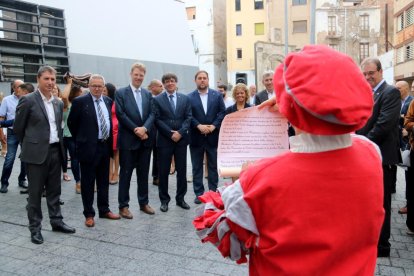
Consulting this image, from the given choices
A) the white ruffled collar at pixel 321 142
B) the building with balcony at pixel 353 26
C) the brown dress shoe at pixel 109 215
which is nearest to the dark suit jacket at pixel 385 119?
the white ruffled collar at pixel 321 142

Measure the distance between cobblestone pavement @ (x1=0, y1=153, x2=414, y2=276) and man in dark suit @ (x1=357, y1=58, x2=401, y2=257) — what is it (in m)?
0.68

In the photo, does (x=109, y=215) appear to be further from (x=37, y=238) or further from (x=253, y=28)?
(x=253, y=28)

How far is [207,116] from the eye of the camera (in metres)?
6.46

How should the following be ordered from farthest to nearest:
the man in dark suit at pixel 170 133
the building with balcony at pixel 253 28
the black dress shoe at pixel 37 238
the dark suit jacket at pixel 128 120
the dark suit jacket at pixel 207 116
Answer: the building with balcony at pixel 253 28 < the dark suit jacket at pixel 207 116 < the man in dark suit at pixel 170 133 < the dark suit jacket at pixel 128 120 < the black dress shoe at pixel 37 238

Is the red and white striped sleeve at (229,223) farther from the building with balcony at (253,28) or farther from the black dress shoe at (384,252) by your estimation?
the building with balcony at (253,28)

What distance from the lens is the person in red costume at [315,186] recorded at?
4.12 ft

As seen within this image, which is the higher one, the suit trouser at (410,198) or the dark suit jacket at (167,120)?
the dark suit jacket at (167,120)

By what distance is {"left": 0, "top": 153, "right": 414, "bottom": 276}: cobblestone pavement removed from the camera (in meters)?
3.81

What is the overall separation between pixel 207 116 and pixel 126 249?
2.82 meters

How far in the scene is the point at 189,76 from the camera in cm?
1894

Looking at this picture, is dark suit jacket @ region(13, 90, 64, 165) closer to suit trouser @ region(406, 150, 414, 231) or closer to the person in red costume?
the person in red costume

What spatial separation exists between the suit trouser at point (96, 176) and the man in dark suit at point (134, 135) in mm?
257

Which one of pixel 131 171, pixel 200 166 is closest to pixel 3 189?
pixel 131 171

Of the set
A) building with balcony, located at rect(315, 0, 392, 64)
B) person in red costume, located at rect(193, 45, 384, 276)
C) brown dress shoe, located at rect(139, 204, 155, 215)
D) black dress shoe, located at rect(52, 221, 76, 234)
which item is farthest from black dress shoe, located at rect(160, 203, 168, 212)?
building with balcony, located at rect(315, 0, 392, 64)
